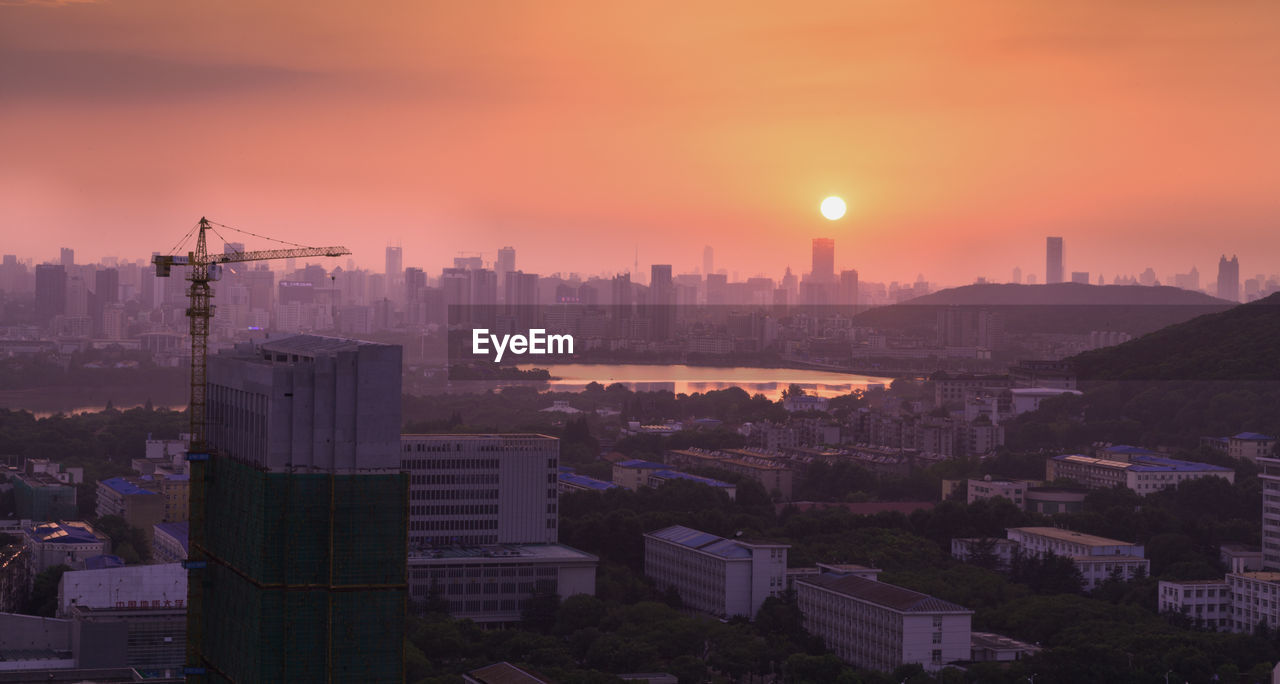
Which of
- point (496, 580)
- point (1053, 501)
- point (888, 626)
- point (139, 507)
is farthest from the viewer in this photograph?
point (1053, 501)

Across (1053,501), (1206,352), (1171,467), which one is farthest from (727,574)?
(1206,352)

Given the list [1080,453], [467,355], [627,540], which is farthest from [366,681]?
[467,355]

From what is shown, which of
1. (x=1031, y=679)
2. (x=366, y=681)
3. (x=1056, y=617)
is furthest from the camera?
(x=1056, y=617)

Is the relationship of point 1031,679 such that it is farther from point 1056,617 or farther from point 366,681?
point 366,681

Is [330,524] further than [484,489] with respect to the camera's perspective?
No

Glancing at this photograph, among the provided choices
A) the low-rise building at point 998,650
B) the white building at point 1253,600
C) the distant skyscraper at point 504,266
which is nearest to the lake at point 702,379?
the distant skyscraper at point 504,266

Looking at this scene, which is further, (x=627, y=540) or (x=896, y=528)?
(x=896, y=528)

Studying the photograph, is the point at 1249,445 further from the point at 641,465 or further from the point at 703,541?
the point at 703,541

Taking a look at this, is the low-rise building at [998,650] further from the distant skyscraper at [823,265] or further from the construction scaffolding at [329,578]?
the distant skyscraper at [823,265]

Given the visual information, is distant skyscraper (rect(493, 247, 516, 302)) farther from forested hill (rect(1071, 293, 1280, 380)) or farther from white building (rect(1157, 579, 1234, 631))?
white building (rect(1157, 579, 1234, 631))
